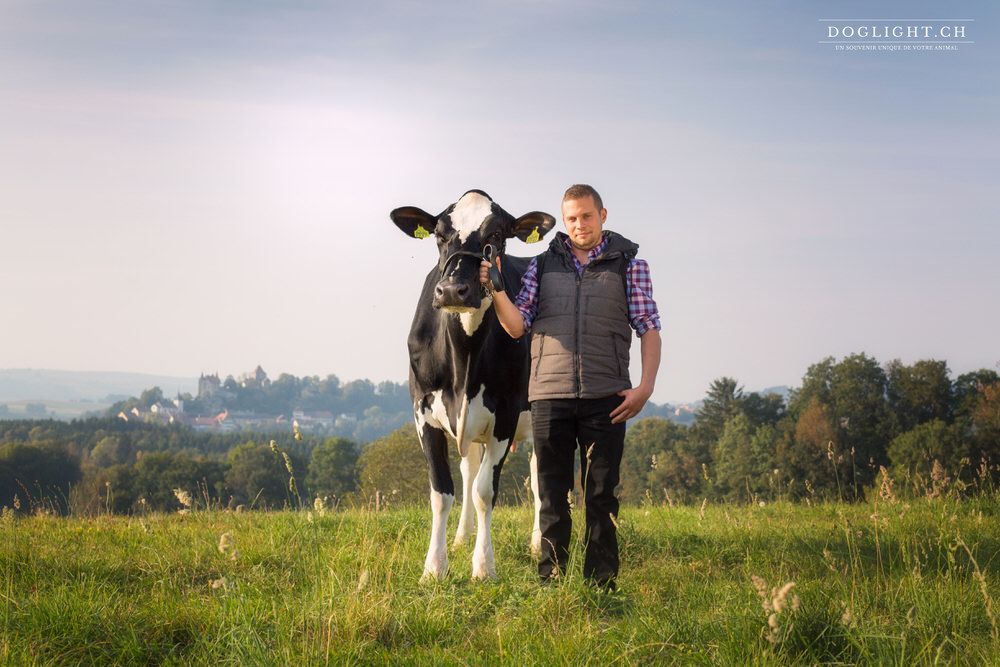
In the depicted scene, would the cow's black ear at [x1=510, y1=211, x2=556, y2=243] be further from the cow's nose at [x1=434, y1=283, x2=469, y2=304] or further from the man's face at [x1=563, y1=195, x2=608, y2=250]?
the cow's nose at [x1=434, y1=283, x2=469, y2=304]

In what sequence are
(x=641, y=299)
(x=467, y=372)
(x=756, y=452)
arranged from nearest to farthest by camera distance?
(x=641, y=299) → (x=467, y=372) → (x=756, y=452)

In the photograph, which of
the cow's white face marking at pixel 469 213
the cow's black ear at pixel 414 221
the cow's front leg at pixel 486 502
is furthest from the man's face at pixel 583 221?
the cow's front leg at pixel 486 502

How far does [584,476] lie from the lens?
490 centimetres

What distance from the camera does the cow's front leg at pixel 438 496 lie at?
18.1 ft

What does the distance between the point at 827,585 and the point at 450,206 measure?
11.5ft

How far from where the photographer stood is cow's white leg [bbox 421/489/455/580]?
5.45 m

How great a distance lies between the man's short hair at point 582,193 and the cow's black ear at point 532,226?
53 centimetres

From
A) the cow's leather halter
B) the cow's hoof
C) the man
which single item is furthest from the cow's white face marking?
the cow's hoof

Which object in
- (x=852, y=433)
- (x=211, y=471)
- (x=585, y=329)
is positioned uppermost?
(x=585, y=329)

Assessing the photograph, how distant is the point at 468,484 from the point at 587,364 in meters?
2.46

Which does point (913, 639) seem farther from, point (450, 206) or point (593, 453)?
point (450, 206)

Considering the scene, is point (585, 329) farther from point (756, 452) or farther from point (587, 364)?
point (756, 452)

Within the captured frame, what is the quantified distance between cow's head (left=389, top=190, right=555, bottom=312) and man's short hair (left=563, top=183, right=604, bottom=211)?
0.53m

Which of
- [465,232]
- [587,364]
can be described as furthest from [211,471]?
[587,364]
